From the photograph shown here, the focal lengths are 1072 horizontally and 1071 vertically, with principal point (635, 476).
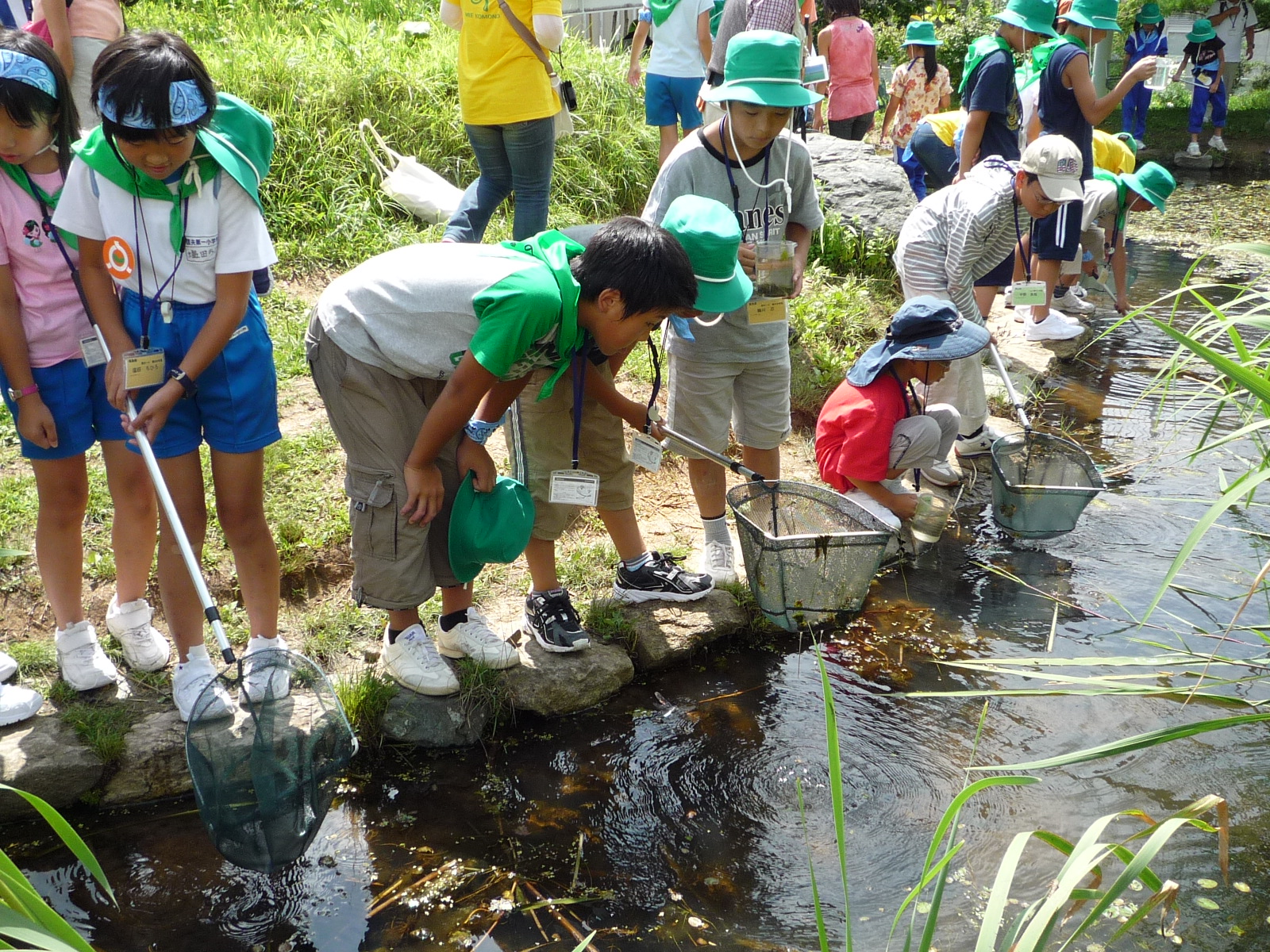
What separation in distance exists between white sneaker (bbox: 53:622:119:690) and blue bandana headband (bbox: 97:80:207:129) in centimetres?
133

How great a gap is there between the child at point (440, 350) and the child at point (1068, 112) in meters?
3.51

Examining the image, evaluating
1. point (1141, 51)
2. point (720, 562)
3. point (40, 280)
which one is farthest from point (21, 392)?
point (1141, 51)

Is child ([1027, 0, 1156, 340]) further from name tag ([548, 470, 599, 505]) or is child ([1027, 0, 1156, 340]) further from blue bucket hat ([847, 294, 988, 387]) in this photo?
name tag ([548, 470, 599, 505])

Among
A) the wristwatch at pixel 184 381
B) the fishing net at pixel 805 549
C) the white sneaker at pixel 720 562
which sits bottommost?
the white sneaker at pixel 720 562

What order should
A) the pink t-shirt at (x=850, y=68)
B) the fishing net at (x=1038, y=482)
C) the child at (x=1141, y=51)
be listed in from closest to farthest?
the fishing net at (x=1038, y=482)
the pink t-shirt at (x=850, y=68)
the child at (x=1141, y=51)

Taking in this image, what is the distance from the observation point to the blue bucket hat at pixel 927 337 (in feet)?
11.8

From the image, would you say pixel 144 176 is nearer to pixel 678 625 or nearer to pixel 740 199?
pixel 740 199

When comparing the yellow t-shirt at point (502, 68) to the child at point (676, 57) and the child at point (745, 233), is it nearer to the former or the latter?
the child at point (745, 233)

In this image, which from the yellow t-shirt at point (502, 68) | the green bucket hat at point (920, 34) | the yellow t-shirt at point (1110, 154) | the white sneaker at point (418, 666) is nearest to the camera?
the white sneaker at point (418, 666)

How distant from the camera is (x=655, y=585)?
137 inches

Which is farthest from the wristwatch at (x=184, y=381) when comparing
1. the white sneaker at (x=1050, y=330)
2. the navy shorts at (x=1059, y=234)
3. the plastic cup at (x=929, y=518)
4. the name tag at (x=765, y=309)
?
the white sneaker at (x=1050, y=330)

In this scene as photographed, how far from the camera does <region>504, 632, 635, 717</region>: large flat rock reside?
3045 millimetres

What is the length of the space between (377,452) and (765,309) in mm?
1342

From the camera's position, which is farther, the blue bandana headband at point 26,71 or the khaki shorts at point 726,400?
the khaki shorts at point 726,400
